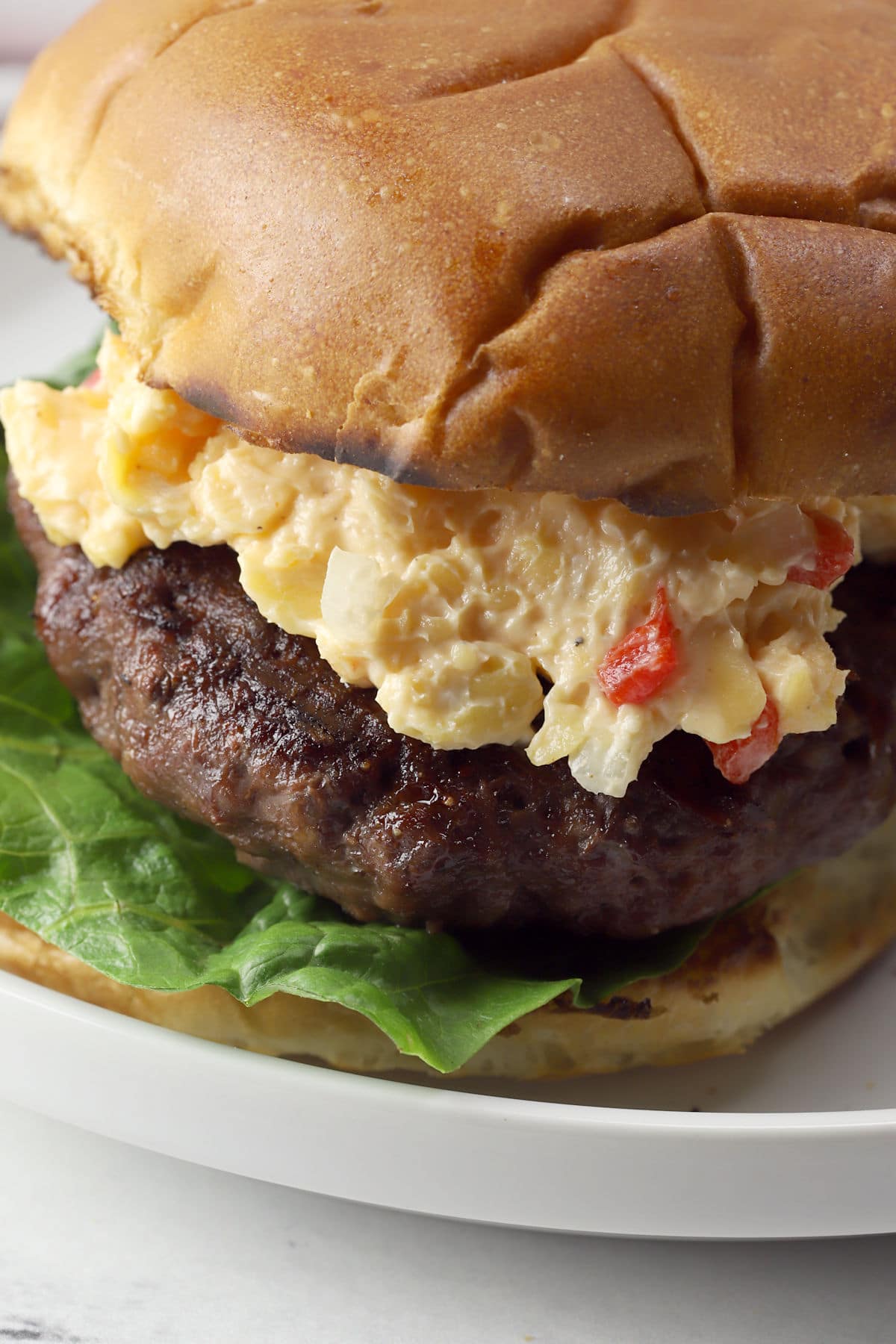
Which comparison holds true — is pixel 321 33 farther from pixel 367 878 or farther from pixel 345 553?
pixel 367 878

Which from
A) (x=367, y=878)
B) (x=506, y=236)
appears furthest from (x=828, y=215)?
(x=367, y=878)

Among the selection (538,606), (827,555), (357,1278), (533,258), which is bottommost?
(357,1278)

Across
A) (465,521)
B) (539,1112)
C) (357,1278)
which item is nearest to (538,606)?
(465,521)

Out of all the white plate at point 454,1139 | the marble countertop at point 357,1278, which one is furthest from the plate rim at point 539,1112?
the marble countertop at point 357,1278

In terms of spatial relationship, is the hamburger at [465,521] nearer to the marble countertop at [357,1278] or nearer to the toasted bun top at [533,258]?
the toasted bun top at [533,258]

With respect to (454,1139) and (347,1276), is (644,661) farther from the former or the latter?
(347,1276)

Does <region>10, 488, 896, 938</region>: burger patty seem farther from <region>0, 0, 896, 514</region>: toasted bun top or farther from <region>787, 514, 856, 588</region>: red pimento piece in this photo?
<region>0, 0, 896, 514</region>: toasted bun top

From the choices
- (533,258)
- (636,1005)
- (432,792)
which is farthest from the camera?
(636,1005)
